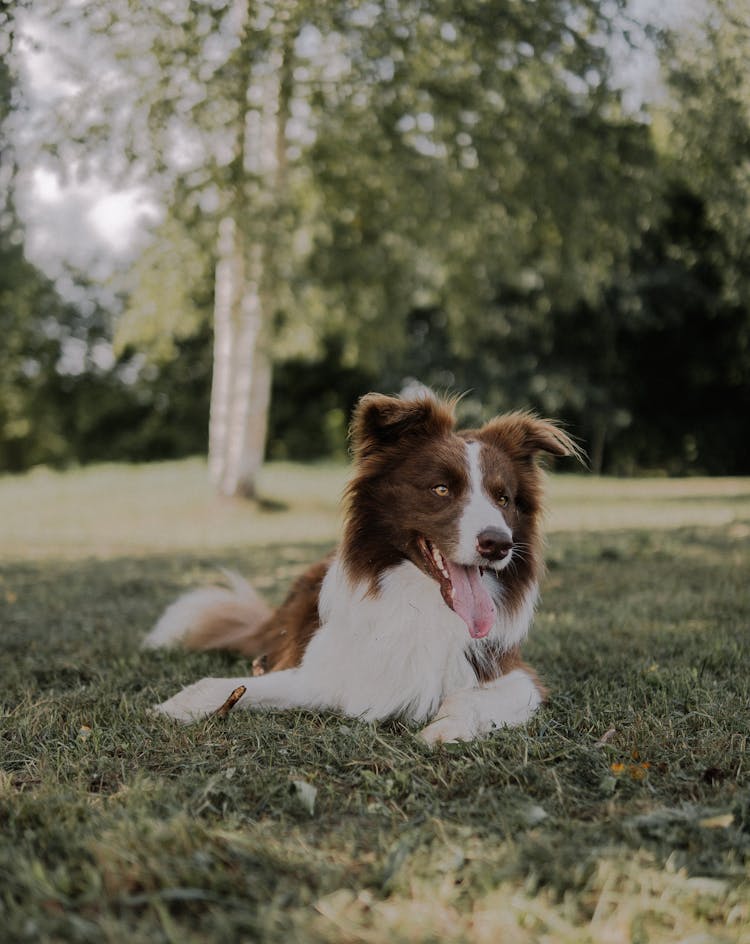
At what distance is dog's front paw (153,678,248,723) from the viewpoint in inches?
141

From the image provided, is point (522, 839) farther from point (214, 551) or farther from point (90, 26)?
point (90, 26)

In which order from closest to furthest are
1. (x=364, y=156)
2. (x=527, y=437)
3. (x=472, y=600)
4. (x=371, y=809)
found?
(x=371, y=809)
(x=472, y=600)
(x=527, y=437)
(x=364, y=156)

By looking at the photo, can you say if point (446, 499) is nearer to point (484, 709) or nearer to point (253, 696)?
point (484, 709)

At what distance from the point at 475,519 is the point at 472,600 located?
343mm

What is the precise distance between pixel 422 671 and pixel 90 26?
8.45 metres

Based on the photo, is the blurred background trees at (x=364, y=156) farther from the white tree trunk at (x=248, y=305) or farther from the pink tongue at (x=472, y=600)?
the pink tongue at (x=472, y=600)

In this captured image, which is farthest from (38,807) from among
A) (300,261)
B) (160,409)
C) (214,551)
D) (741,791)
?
(160,409)

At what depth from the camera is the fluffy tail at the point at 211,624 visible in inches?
195

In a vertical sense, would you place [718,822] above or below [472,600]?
below

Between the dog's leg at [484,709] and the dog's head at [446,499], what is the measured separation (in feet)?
0.85

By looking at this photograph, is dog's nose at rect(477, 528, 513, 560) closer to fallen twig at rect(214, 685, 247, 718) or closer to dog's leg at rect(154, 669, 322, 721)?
dog's leg at rect(154, 669, 322, 721)

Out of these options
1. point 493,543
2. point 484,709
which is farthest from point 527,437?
point 484,709

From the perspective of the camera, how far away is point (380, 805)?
8.62ft

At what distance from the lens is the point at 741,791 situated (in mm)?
2672
